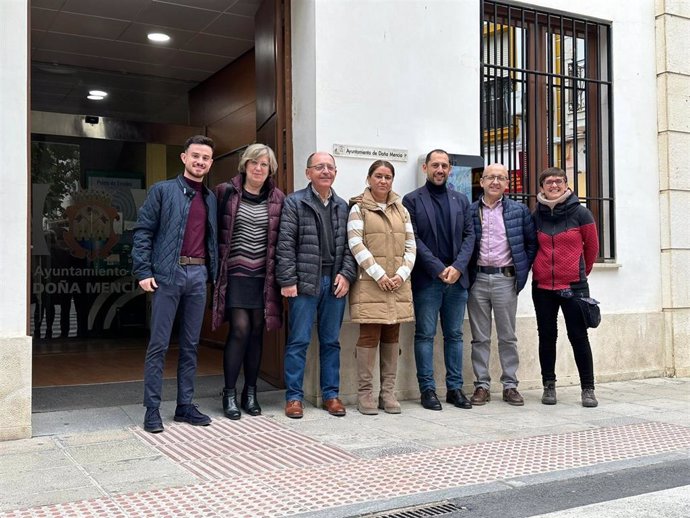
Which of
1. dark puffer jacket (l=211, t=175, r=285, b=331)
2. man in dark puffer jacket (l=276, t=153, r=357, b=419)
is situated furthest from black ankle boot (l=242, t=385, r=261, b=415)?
dark puffer jacket (l=211, t=175, r=285, b=331)

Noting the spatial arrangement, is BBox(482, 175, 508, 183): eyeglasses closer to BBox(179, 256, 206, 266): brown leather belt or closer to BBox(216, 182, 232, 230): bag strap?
BBox(216, 182, 232, 230): bag strap

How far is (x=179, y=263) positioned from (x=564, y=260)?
3253mm

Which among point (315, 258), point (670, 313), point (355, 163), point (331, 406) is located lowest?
point (331, 406)

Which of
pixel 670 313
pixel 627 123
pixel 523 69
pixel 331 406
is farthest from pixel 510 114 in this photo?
pixel 331 406

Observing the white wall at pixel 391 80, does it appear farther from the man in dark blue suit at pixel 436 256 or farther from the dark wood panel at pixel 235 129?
the dark wood panel at pixel 235 129

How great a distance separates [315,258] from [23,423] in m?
2.38

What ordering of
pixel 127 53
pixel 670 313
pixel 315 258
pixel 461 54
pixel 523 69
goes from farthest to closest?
pixel 127 53 → pixel 670 313 → pixel 523 69 → pixel 461 54 → pixel 315 258

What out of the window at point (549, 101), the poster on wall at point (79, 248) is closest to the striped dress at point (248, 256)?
the window at point (549, 101)

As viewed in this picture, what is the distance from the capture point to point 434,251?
6535mm

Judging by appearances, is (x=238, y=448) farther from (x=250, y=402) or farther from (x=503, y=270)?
(x=503, y=270)

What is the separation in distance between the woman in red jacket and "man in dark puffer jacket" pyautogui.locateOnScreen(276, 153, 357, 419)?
1.76 m

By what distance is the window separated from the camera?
773cm

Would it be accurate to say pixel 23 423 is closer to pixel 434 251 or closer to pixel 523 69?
pixel 434 251

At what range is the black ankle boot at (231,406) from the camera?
5.95 m
